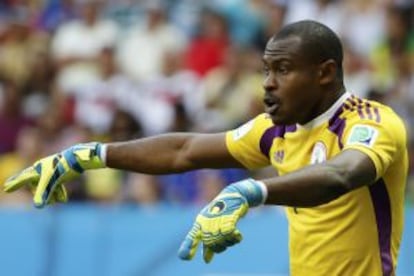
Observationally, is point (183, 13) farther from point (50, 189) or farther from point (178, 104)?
point (50, 189)

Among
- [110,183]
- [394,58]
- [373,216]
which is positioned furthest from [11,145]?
[373,216]

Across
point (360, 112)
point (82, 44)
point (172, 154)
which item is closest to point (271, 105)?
point (360, 112)

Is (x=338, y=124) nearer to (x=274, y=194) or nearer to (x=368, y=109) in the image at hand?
(x=368, y=109)

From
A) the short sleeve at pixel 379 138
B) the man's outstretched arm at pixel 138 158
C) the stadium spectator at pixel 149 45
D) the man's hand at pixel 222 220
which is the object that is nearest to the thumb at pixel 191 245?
the man's hand at pixel 222 220

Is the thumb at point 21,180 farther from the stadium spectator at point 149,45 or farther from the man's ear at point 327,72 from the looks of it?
the stadium spectator at point 149,45

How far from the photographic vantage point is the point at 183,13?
1560cm

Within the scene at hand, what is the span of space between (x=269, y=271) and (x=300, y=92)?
5378 millimetres

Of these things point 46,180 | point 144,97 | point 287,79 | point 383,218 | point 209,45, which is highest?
point 209,45

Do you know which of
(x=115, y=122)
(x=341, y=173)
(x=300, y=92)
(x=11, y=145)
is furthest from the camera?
(x=11, y=145)

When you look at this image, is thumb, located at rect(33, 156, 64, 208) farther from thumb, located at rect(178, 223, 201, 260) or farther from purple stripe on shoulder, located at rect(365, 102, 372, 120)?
purple stripe on shoulder, located at rect(365, 102, 372, 120)

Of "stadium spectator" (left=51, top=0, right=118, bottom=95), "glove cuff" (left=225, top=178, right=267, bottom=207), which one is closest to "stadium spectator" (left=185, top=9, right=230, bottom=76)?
"stadium spectator" (left=51, top=0, right=118, bottom=95)

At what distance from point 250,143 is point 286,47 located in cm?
85

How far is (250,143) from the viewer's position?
281 inches

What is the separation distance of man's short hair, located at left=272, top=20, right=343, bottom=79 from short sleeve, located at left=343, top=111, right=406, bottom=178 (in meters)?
0.35
